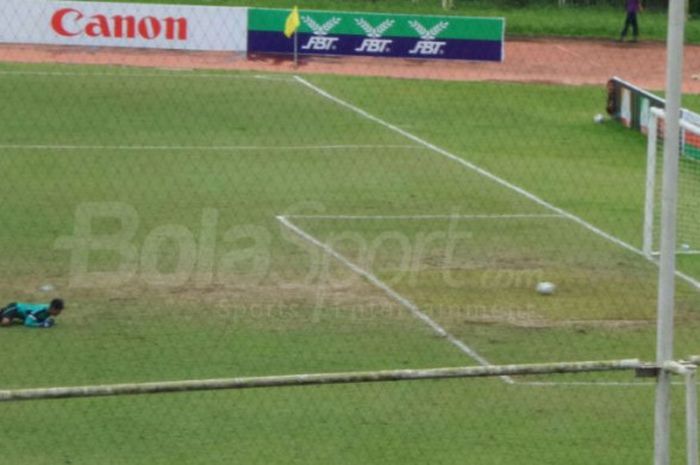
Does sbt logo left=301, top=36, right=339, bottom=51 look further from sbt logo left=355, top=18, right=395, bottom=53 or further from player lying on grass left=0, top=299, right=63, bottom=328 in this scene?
player lying on grass left=0, top=299, right=63, bottom=328

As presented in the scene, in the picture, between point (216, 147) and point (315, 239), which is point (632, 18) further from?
point (315, 239)

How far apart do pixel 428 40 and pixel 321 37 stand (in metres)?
2.17

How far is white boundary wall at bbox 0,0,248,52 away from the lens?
1288 inches

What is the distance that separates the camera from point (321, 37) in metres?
34.2

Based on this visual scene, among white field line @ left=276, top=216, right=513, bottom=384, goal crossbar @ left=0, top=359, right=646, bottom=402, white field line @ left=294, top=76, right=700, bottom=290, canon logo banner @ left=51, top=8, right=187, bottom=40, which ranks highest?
goal crossbar @ left=0, top=359, right=646, bottom=402

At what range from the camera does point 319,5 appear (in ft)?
127

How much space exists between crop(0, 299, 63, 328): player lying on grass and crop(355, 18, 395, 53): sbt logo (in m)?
18.8

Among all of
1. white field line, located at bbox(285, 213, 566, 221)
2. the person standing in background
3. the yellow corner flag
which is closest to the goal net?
white field line, located at bbox(285, 213, 566, 221)

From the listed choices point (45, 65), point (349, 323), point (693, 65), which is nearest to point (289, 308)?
point (349, 323)

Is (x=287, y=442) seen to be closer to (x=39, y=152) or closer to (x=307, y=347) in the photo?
(x=307, y=347)

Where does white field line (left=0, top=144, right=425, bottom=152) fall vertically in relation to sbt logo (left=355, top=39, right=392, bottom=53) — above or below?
below

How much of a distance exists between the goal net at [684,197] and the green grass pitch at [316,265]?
0.35 metres

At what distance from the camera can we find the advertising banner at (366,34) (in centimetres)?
3353

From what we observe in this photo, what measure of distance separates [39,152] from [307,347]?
420 inches
